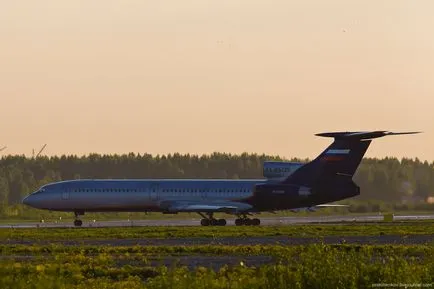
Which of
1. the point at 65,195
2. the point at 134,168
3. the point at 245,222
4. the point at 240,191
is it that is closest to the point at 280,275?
the point at 240,191

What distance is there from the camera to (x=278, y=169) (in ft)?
Answer: 292

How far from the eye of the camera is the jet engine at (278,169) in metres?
88.6

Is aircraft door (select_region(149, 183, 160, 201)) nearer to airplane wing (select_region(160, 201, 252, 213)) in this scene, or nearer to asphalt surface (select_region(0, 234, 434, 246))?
airplane wing (select_region(160, 201, 252, 213))

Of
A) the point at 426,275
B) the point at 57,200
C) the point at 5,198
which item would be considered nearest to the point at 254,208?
the point at 57,200

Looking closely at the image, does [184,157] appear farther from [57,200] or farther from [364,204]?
[57,200]

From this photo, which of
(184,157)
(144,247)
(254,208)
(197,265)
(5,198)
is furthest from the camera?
(184,157)

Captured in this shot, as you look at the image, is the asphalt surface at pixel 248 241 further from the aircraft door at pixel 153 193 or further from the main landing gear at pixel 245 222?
the aircraft door at pixel 153 193

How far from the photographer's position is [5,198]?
179 meters

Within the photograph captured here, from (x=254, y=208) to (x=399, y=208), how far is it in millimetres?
46141

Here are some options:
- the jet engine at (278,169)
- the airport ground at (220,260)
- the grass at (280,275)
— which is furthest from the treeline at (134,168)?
the grass at (280,275)

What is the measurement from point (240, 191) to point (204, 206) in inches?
129

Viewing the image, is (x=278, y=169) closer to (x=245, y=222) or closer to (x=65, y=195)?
(x=245, y=222)

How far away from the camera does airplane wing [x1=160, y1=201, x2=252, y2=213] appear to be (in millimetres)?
88250

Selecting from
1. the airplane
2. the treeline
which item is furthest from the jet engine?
the treeline
